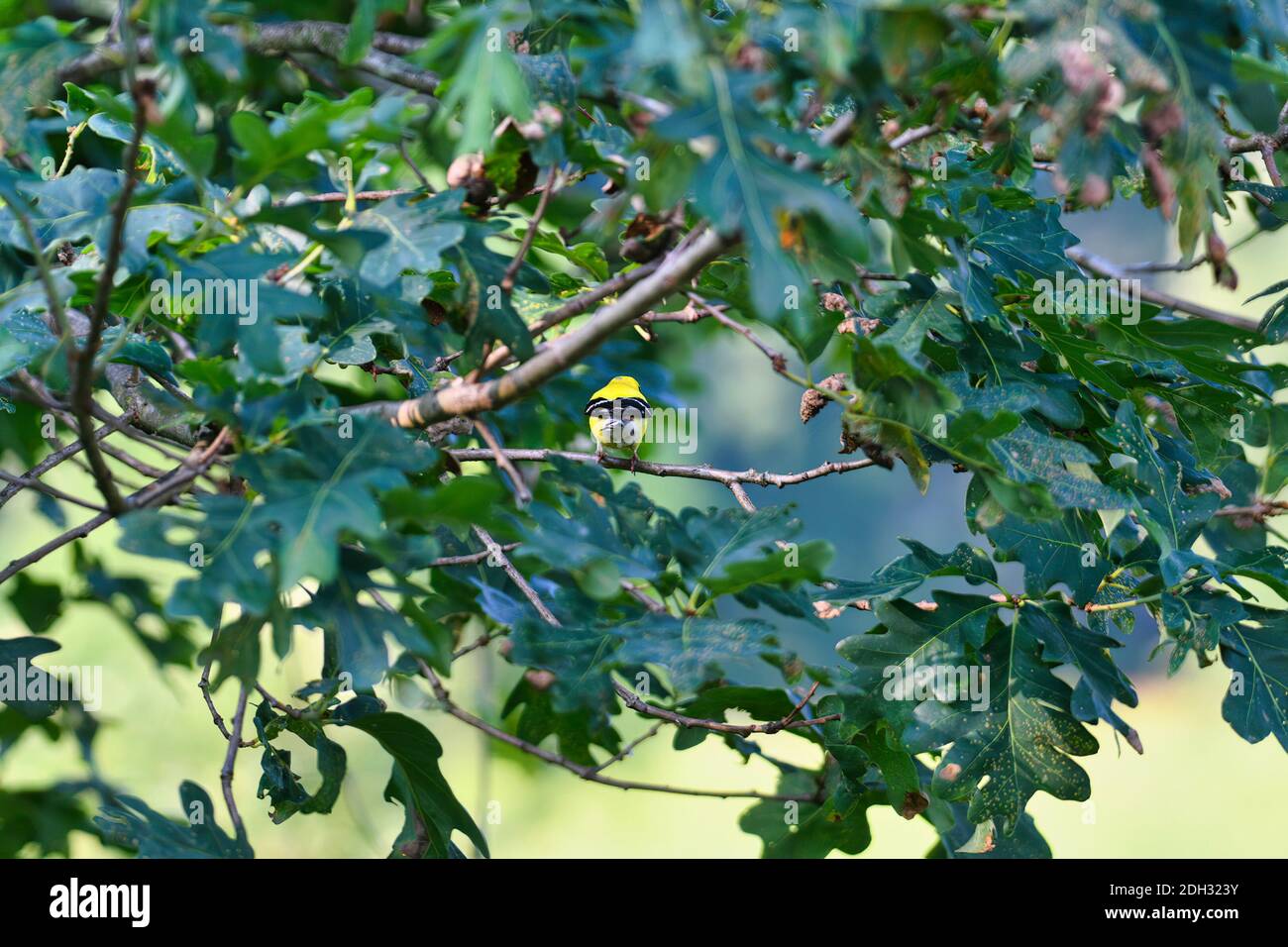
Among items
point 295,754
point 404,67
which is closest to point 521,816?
point 295,754

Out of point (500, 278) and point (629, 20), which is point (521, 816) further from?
point (629, 20)

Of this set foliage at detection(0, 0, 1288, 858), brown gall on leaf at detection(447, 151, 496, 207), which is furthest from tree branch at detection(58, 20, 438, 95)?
brown gall on leaf at detection(447, 151, 496, 207)

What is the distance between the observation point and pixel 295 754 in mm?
3037

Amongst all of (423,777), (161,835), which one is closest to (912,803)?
(423,777)

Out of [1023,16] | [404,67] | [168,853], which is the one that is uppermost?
[404,67]

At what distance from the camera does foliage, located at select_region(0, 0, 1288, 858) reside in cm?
75

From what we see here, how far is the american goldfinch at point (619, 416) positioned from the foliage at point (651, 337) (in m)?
0.10

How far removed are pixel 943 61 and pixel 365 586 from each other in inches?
24.3

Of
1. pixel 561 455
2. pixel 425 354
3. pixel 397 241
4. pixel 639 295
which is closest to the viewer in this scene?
pixel 639 295

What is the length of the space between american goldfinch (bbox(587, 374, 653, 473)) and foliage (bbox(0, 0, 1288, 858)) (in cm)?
10

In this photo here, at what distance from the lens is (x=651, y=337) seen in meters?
1.33

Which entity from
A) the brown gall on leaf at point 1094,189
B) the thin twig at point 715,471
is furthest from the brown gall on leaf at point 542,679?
the brown gall on leaf at point 1094,189

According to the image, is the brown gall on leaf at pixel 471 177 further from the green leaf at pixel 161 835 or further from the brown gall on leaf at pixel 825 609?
the green leaf at pixel 161 835

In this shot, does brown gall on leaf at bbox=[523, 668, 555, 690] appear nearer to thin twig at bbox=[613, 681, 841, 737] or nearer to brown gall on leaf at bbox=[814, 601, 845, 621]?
thin twig at bbox=[613, 681, 841, 737]
